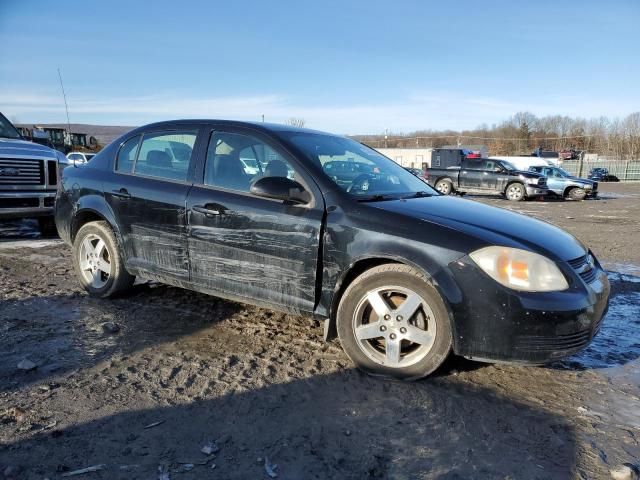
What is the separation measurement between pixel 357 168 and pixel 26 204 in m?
6.04

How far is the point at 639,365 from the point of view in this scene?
3.63 metres

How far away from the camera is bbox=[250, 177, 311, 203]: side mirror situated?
3.47 metres

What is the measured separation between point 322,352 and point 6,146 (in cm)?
658

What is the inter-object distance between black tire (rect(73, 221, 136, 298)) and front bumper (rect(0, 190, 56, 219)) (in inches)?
132

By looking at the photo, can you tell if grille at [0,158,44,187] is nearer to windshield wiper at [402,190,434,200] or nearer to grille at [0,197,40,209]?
grille at [0,197,40,209]

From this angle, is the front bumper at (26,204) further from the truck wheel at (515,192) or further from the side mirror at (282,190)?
the truck wheel at (515,192)

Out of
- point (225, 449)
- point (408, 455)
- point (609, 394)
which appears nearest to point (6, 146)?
point (225, 449)

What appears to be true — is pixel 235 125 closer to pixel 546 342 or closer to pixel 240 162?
pixel 240 162

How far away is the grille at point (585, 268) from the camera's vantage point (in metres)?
3.17

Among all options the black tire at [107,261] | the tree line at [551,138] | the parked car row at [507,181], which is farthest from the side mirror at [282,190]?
the tree line at [551,138]

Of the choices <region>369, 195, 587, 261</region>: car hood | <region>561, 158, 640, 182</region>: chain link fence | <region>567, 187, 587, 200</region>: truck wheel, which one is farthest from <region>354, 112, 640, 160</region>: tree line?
<region>369, 195, 587, 261</region>: car hood

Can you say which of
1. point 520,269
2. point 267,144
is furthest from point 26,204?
point 520,269

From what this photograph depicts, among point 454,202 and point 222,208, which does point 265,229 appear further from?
point 454,202

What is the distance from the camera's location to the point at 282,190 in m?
3.47
